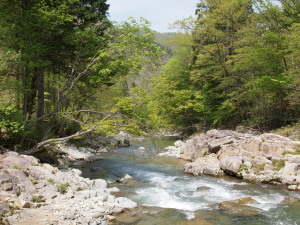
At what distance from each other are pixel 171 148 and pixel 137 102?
44.4 feet

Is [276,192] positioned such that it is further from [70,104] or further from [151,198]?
[70,104]

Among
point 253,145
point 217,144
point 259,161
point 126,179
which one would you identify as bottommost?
point 126,179

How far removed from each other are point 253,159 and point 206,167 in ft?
8.52

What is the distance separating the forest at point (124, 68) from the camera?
11844 millimetres

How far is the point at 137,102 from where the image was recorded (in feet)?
37.7

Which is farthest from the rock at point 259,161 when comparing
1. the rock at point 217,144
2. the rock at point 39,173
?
the rock at point 39,173

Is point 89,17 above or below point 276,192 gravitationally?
above

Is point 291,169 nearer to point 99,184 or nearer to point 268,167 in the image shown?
point 268,167

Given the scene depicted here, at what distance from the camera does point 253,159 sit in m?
13.9

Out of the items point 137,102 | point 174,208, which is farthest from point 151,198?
point 137,102

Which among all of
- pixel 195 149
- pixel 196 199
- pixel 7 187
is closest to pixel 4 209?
pixel 7 187

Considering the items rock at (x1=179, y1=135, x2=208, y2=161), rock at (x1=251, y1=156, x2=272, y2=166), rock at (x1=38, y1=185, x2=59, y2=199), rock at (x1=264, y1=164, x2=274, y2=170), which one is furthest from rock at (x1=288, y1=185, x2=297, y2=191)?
rock at (x1=38, y1=185, x2=59, y2=199)

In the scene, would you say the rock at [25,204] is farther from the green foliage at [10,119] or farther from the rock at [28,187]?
the green foliage at [10,119]

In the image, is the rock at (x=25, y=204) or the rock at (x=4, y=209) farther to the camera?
the rock at (x=25, y=204)
